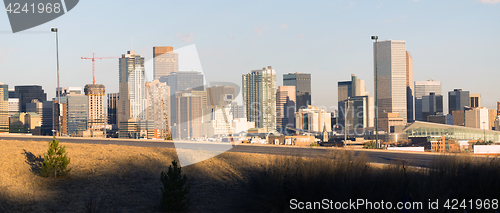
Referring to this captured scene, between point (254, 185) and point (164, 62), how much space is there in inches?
204

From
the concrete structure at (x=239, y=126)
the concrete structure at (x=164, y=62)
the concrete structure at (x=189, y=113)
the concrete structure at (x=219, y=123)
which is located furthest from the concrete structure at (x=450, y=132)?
the concrete structure at (x=164, y=62)

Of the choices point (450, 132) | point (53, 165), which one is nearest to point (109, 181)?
point (53, 165)

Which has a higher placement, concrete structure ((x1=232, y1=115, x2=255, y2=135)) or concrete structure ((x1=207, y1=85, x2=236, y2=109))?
concrete structure ((x1=207, y1=85, x2=236, y2=109))

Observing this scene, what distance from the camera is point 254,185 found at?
1313 centimetres

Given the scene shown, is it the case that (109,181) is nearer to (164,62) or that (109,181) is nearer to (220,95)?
(220,95)

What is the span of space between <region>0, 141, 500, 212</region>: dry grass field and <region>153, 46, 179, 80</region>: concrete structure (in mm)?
4671

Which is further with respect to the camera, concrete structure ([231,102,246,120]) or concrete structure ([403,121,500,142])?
concrete structure ([403,121,500,142])

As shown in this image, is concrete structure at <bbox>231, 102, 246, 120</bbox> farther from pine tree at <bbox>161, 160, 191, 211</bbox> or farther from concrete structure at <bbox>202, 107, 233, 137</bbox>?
pine tree at <bbox>161, 160, 191, 211</bbox>

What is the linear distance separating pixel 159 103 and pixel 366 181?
6590mm

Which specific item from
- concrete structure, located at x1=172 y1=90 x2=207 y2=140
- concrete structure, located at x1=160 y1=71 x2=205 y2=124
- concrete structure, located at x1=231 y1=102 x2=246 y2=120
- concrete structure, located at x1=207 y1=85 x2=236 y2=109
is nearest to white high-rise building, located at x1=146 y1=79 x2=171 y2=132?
concrete structure, located at x1=160 y1=71 x2=205 y2=124

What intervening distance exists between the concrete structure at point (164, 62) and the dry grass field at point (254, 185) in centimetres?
467

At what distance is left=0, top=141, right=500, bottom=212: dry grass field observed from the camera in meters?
11.8

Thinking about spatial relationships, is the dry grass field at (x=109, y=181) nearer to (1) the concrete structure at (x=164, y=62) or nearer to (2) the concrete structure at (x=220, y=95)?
(2) the concrete structure at (x=220, y=95)

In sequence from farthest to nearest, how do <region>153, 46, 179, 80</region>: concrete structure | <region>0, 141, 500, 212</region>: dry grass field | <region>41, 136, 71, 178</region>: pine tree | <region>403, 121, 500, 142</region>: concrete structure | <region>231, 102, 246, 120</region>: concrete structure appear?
<region>403, 121, 500, 142</region>: concrete structure, <region>231, 102, 246, 120</region>: concrete structure, <region>41, 136, 71, 178</region>: pine tree, <region>0, 141, 500, 212</region>: dry grass field, <region>153, 46, 179, 80</region>: concrete structure
